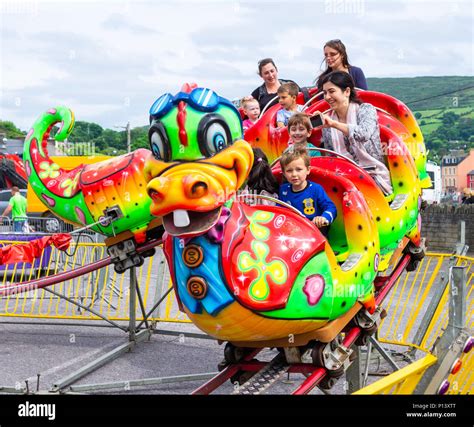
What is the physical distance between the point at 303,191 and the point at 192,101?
1.25 metres

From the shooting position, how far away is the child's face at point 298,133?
4.70m

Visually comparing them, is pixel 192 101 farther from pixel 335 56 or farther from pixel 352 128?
pixel 335 56

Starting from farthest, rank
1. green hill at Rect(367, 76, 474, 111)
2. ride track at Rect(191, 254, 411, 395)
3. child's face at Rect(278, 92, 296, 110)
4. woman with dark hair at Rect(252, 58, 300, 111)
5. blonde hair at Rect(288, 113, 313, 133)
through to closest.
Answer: green hill at Rect(367, 76, 474, 111)
woman with dark hair at Rect(252, 58, 300, 111)
child's face at Rect(278, 92, 296, 110)
blonde hair at Rect(288, 113, 313, 133)
ride track at Rect(191, 254, 411, 395)

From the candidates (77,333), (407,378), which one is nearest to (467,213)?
(77,333)

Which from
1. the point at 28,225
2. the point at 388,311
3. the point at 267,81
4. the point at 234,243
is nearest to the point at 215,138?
the point at 234,243

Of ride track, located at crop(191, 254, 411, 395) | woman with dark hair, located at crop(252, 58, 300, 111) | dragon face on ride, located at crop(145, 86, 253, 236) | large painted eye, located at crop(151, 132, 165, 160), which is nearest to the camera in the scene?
dragon face on ride, located at crop(145, 86, 253, 236)

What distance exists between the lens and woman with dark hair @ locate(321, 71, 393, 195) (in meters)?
4.84

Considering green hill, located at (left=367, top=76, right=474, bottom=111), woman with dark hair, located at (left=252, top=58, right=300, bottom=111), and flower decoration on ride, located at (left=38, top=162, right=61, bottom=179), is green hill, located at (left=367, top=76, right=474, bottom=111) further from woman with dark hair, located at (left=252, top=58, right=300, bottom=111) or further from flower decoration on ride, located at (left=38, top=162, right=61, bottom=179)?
flower decoration on ride, located at (left=38, top=162, right=61, bottom=179)

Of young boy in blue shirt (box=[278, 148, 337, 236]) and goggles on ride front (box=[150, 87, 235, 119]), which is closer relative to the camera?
goggles on ride front (box=[150, 87, 235, 119])

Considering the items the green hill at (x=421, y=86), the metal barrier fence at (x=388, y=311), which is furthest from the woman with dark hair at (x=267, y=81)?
the green hill at (x=421, y=86)

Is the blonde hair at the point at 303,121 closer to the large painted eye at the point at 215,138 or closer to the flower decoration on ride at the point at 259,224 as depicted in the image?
the flower decoration on ride at the point at 259,224

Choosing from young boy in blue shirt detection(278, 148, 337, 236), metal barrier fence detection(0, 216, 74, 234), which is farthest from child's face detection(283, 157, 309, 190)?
metal barrier fence detection(0, 216, 74, 234)

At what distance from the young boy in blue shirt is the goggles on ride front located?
940mm
